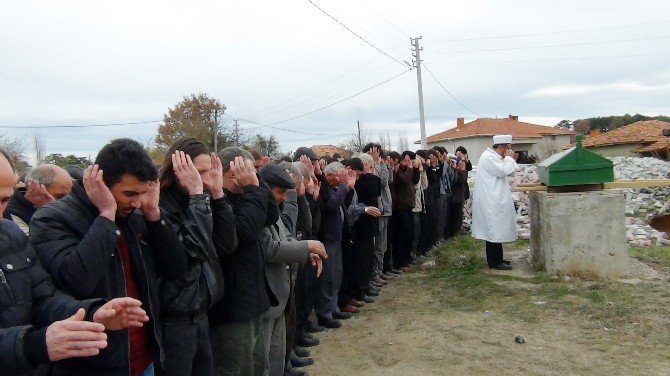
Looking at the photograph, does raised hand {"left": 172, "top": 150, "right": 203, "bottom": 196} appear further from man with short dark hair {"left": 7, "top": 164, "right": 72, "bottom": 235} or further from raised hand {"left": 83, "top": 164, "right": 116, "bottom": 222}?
man with short dark hair {"left": 7, "top": 164, "right": 72, "bottom": 235}

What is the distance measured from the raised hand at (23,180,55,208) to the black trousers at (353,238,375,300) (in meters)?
3.67

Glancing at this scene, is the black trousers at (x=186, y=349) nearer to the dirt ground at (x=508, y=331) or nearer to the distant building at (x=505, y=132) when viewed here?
the dirt ground at (x=508, y=331)

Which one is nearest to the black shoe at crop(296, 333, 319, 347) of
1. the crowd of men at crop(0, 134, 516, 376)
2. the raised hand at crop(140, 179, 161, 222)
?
the crowd of men at crop(0, 134, 516, 376)

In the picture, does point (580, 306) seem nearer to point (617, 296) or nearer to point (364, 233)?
point (617, 296)

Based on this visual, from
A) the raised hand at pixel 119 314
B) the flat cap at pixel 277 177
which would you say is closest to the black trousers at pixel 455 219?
the flat cap at pixel 277 177

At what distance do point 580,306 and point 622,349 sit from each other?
3.73ft

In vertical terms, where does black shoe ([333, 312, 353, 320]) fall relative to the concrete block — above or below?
below

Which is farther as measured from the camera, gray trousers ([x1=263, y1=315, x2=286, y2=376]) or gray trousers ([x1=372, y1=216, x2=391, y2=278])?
gray trousers ([x1=372, y1=216, x2=391, y2=278])

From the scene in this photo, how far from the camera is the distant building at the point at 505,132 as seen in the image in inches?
1761

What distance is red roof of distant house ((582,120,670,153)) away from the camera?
2931 cm

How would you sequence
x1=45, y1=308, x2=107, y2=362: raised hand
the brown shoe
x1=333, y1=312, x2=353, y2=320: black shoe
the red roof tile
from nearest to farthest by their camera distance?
x1=45, y1=308, x2=107, y2=362: raised hand
x1=333, y1=312, x2=353, y2=320: black shoe
the brown shoe
the red roof tile

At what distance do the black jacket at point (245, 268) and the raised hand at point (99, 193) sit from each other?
950mm

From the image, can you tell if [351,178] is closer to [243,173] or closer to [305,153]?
[305,153]

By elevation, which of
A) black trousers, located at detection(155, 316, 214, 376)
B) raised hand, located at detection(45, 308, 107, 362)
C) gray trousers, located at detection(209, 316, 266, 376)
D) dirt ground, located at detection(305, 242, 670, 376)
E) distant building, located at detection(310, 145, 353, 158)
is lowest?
dirt ground, located at detection(305, 242, 670, 376)
